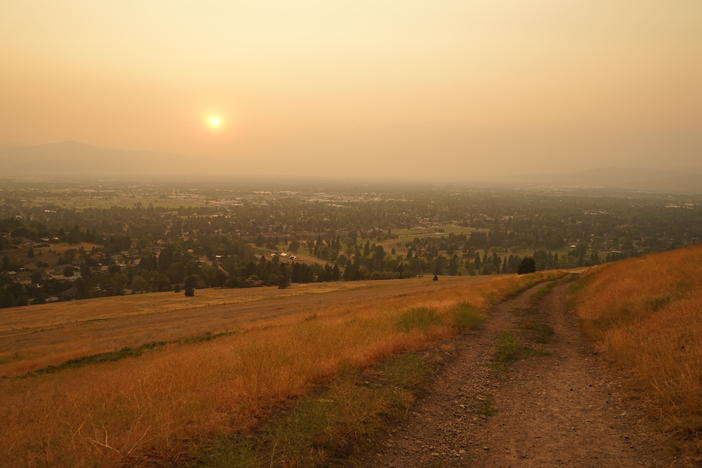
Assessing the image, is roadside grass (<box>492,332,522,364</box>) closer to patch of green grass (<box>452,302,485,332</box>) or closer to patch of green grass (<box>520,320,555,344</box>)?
patch of green grass (<box>520,320,555,344</box>)

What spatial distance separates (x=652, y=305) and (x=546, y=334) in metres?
3.48

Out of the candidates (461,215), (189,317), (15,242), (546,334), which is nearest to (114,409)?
(546,334)

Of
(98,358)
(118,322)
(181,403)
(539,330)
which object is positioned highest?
(181,403)

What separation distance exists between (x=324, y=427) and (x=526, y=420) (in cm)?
357

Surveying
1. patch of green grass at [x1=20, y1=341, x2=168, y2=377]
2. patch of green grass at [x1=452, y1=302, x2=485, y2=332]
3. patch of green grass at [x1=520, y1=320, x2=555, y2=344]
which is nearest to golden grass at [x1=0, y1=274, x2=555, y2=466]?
patch of green grass at [x1=452, y1=302, x2=485, y2=332]

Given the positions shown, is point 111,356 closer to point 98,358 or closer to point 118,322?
point 98,358

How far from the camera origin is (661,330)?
10289 mm

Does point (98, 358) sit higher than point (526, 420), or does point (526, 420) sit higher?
point (526, 420)

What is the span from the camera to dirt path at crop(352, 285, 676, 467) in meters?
5.70

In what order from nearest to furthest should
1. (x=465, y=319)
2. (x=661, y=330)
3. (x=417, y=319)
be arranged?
(x=661, y=330) < (x=417, y=319) < (x=465, y=319)

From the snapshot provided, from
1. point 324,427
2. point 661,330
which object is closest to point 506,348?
point 661,330

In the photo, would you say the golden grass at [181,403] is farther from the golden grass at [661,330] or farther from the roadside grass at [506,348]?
the golden grass at [661,330]

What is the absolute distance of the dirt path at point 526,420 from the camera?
5699 mm

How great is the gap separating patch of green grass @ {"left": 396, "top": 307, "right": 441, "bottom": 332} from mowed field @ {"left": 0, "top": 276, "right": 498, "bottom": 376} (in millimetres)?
9418
